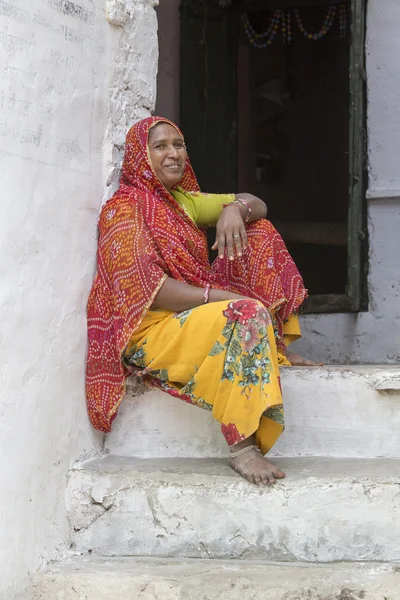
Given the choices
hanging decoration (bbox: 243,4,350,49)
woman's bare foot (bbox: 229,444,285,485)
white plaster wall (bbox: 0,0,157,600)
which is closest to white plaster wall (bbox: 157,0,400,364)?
hanging decoration (bbox: 243,4,350,49)

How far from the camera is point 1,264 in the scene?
286cm

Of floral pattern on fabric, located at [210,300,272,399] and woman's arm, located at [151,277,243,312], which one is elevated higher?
woman's arm, located at [151,277,243,312]

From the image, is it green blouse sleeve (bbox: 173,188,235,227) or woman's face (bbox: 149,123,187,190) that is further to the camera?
green blouse sleeve (bbox: 173,188,235,227)

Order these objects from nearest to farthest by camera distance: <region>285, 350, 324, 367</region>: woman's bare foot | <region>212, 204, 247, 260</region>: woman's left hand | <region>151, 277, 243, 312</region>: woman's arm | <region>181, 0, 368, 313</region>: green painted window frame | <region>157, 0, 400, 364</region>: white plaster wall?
<region>151, 277, 243, 312</region>: woman's arm, <region>212, 204, 247, 260</region>: woman's left hand, <region>285, 350, 324, 367</region>: woman's bare foot, <region>181, 0, 368, 313</region>: green painted window frame, <region>157, 0, 400, 364</region>: white plaster wall

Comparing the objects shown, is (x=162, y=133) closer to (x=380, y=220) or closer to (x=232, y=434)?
(x=232, y=434)

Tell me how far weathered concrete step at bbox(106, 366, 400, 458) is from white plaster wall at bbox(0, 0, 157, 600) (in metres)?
0.21

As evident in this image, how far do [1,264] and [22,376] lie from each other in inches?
15.5

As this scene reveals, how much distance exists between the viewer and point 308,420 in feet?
11.5

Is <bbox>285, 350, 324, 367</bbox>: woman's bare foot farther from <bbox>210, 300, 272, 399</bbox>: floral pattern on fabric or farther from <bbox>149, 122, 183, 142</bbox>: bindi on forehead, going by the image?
<bbox>149, 122, 183, 142</bbox>: bindi on forehead

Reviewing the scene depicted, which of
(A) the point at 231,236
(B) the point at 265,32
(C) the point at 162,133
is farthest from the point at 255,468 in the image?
(B) the point at 265,32

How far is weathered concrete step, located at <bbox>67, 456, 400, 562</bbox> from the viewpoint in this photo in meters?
3.06

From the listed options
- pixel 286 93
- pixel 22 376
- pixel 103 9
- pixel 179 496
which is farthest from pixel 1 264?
pixel 286 93

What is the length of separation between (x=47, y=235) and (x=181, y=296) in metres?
0.54

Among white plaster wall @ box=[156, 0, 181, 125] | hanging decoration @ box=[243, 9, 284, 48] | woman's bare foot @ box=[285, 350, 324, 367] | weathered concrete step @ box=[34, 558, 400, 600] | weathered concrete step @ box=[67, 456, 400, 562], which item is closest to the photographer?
weathered concrete step @ box=[34, 558, 400, 600]
